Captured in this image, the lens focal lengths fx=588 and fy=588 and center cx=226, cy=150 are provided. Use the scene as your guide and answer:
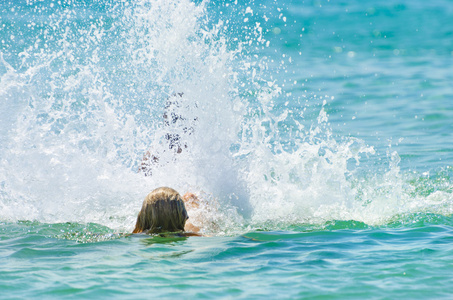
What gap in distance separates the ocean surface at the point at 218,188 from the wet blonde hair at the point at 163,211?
0.41ft

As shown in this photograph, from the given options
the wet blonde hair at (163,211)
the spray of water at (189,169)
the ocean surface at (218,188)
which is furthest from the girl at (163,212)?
the spray of water at (189,169)

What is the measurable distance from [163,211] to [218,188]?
204 cm

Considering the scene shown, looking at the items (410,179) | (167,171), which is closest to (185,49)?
(167,171)

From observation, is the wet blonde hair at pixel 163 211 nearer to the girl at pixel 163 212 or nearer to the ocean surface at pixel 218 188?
the girl at pixel 163 212

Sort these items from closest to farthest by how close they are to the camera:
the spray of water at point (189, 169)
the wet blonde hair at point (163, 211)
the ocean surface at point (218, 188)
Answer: the ocean surface at point (218, 188)
the wet blonde hair at point (163, 211)
the spray of water at point (189, 169)

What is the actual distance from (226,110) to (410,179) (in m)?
3.23

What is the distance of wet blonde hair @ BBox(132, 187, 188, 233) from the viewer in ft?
19.1

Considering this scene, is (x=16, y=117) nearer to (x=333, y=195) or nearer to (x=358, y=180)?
(x=333, y=195)

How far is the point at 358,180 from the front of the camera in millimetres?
9438

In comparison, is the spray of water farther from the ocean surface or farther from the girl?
the girl

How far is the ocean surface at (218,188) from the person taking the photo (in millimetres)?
4762

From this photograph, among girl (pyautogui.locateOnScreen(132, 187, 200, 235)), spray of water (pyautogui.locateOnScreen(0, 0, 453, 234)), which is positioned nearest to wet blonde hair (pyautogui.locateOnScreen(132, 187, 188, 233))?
girl (pyautogui.locateOnScreen(132, 187, 200, 235))

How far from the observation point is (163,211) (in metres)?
5.83

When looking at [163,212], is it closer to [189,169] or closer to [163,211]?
[163,211]
